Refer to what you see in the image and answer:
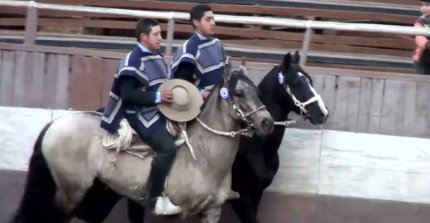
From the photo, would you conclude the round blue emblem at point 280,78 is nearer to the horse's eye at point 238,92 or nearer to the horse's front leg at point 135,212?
the horse's eye at point 238,92

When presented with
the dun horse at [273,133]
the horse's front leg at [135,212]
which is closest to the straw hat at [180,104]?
the dun horse at [273,133]

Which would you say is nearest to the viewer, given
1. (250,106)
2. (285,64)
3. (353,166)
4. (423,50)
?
(250,106)

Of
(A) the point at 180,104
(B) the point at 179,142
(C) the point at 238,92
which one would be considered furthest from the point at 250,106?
(B) the point at 179,142

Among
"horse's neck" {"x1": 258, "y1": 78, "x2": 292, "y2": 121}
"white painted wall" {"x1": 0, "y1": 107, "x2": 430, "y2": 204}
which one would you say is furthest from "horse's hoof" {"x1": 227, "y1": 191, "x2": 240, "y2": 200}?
"white painted wall" {"x1": 0, "y1": 107, "x2": 430, "y2": 204}

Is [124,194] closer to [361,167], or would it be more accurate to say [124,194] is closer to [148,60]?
[148,60]

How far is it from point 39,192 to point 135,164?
3.05 feet

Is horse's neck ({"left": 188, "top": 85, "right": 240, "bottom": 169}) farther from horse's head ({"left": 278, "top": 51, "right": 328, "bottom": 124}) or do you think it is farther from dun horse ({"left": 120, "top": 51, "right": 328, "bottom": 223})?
horse's head ({"left": 278, "top": 51, "right": 328, "bottom": 124})

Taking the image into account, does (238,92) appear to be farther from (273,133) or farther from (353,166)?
(353,166)

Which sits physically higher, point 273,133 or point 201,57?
point 201,57

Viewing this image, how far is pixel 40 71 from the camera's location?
1232 centimetres

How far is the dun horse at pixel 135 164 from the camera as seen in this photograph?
10.5 m

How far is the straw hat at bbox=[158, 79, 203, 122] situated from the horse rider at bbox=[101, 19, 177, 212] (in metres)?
0.06

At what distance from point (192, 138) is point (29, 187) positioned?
5.08 feet

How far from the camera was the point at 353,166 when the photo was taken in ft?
39.1
